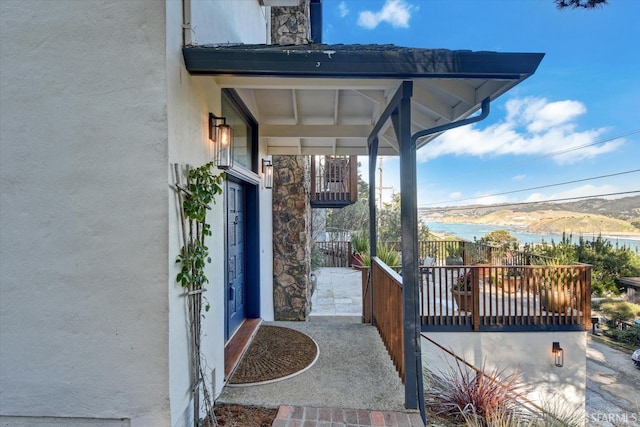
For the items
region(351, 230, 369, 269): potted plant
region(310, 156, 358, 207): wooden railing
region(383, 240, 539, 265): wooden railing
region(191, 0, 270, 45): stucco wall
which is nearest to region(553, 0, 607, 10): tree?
region(191, 0, 270, 45): stucco wall

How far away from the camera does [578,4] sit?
2666 mm

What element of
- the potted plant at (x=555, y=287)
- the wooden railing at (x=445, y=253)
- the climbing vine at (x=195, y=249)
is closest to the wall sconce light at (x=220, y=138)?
the climbing vine at (x=195, y=249)

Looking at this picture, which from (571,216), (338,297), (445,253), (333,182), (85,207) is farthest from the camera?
(571,216)

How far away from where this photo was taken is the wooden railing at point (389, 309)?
315 cm

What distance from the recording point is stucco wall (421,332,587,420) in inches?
230

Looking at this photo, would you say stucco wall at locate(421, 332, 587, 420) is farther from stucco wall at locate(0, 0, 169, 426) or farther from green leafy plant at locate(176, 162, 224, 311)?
stucco wall at locate(0, 0, 169, 426)

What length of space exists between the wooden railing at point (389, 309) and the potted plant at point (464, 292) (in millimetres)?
2330

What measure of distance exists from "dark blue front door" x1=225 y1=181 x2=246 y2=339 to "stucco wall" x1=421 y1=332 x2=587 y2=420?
384 centimetres

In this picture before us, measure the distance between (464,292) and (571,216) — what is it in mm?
22372

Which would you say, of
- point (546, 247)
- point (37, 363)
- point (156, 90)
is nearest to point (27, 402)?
point (37, 363)

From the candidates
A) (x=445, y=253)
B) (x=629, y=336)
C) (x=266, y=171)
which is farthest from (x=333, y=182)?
(x=629, y=336)

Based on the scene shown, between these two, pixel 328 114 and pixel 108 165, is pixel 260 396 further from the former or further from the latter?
pixel 328 114

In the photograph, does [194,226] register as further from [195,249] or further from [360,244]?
[360,244]

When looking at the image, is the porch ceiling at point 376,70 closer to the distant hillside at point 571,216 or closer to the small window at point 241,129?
the small window at point 241,129
